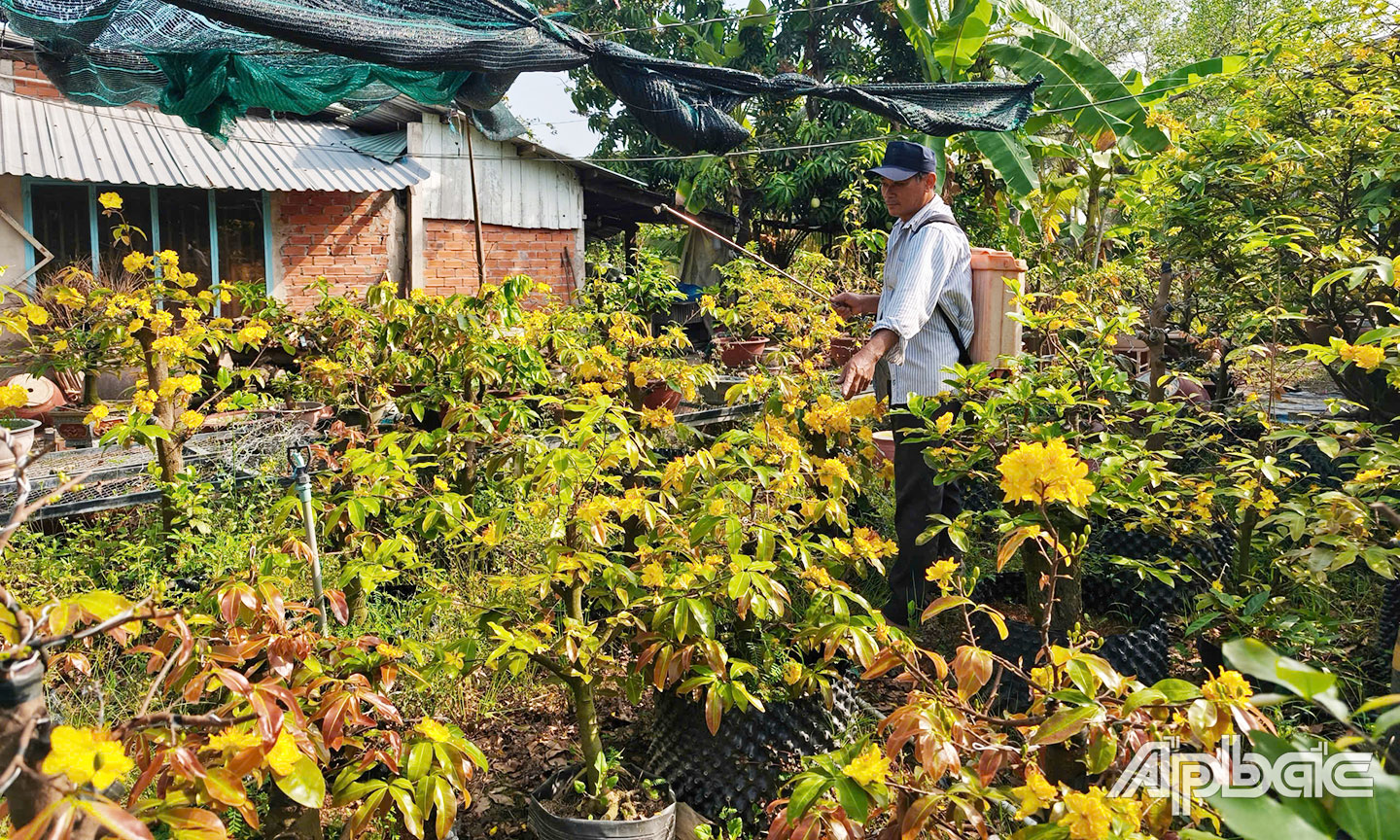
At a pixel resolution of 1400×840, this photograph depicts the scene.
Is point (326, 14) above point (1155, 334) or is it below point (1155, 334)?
above

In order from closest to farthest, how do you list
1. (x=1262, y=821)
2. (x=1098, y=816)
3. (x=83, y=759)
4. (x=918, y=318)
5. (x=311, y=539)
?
(x=1262, y=821) → (x=83, y=759) → (x=1098, y=816) → (x=311, y=539) → (x=918, y=318)

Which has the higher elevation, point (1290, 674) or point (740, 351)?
point (1290, 674)

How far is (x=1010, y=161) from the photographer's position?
7.01 metres

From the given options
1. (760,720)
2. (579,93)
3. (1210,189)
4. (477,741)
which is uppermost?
(579,93)

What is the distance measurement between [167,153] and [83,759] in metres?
8.04

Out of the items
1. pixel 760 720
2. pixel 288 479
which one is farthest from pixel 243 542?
pixel 760 720

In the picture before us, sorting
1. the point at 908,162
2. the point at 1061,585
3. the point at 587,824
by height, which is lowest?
the point at 587,824

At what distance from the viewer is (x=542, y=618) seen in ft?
7.29

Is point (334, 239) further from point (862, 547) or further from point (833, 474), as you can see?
point (862, 547)

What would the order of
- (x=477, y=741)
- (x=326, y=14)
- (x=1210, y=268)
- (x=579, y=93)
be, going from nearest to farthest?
(x=477, y=741) → (x=326, y=14) → (x=1210, y=268) → (x=579, y=93)

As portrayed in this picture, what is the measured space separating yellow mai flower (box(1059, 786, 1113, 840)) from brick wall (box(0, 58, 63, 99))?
360 inches

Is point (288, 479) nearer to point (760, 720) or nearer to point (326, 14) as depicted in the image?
point (326, 14)

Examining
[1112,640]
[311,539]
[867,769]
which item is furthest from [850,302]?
[867,769]

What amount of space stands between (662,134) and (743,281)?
3.11 metres
